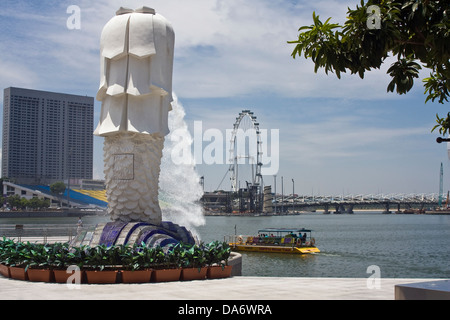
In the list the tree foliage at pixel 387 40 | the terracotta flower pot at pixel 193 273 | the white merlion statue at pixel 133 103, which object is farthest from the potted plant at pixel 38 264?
the tree foliage at pixel 387 40

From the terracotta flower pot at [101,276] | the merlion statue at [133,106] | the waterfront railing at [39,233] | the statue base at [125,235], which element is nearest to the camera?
the terracotta flower pot at [101,276]

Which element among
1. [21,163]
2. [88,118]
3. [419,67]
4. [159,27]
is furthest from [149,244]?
[21,163]

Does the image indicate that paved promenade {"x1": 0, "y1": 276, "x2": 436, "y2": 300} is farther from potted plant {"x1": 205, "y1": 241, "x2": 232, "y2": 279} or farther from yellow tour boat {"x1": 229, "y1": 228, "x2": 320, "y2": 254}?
yellow tour boat {"x1": 229, "y1": 228, "x2": 320, "y2": 254}

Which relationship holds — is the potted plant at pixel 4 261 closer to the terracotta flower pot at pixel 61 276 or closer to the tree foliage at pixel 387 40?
the terracotta flower pot at pixel 61 276

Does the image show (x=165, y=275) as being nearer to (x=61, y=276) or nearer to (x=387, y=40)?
(x=61, y=276)

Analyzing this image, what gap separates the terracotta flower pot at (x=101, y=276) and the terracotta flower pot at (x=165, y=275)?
112cm

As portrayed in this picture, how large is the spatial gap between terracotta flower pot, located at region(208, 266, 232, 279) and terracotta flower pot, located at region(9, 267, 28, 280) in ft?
17.7

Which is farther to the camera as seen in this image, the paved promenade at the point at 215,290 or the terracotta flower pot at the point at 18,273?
the terracotta flower pot at the point at 18,273

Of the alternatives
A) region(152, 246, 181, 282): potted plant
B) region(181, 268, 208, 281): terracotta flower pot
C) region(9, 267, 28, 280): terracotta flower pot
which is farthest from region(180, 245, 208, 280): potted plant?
region(9, 267, 28, 280): terracotta flower pot

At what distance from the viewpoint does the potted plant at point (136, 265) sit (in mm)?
15477

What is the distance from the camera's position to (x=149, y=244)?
1936 centimetres

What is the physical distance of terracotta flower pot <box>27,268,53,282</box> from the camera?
622 inches

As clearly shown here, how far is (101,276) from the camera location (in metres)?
15.4
